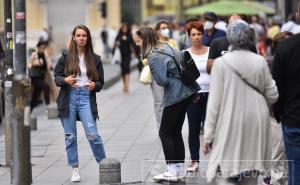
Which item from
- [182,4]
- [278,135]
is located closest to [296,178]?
[278,135]

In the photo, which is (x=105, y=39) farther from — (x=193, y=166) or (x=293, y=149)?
(x=293, y=149)

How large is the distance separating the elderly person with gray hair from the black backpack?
272 centimetres

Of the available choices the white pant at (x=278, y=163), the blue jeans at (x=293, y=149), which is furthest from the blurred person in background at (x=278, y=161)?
the blue jeans at (x=293, y=149)

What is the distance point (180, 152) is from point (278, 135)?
140 centimetres

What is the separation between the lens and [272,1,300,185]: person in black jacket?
7.58 metres

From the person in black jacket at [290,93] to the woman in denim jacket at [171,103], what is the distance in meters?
2.47

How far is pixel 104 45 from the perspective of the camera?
152 ft

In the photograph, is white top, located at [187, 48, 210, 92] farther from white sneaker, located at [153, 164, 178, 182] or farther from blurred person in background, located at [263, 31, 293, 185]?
blurred person in background, located at [263, 31, 293, 185]

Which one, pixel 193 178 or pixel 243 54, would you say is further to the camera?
pixel 193 178

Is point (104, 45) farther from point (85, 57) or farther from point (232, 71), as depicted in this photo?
point (232, 71)

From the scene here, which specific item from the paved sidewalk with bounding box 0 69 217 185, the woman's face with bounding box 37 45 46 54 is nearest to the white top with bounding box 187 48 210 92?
the paved sidewalk with bounding box 0 69 217 185

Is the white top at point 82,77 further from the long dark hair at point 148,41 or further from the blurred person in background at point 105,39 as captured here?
the blurred person in background at point 105,39

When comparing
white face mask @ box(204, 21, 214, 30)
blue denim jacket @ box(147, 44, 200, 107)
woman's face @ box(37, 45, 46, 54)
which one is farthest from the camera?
woman's face @ box(37, 45, 46, 54)

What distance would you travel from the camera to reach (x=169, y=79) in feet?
33.2
